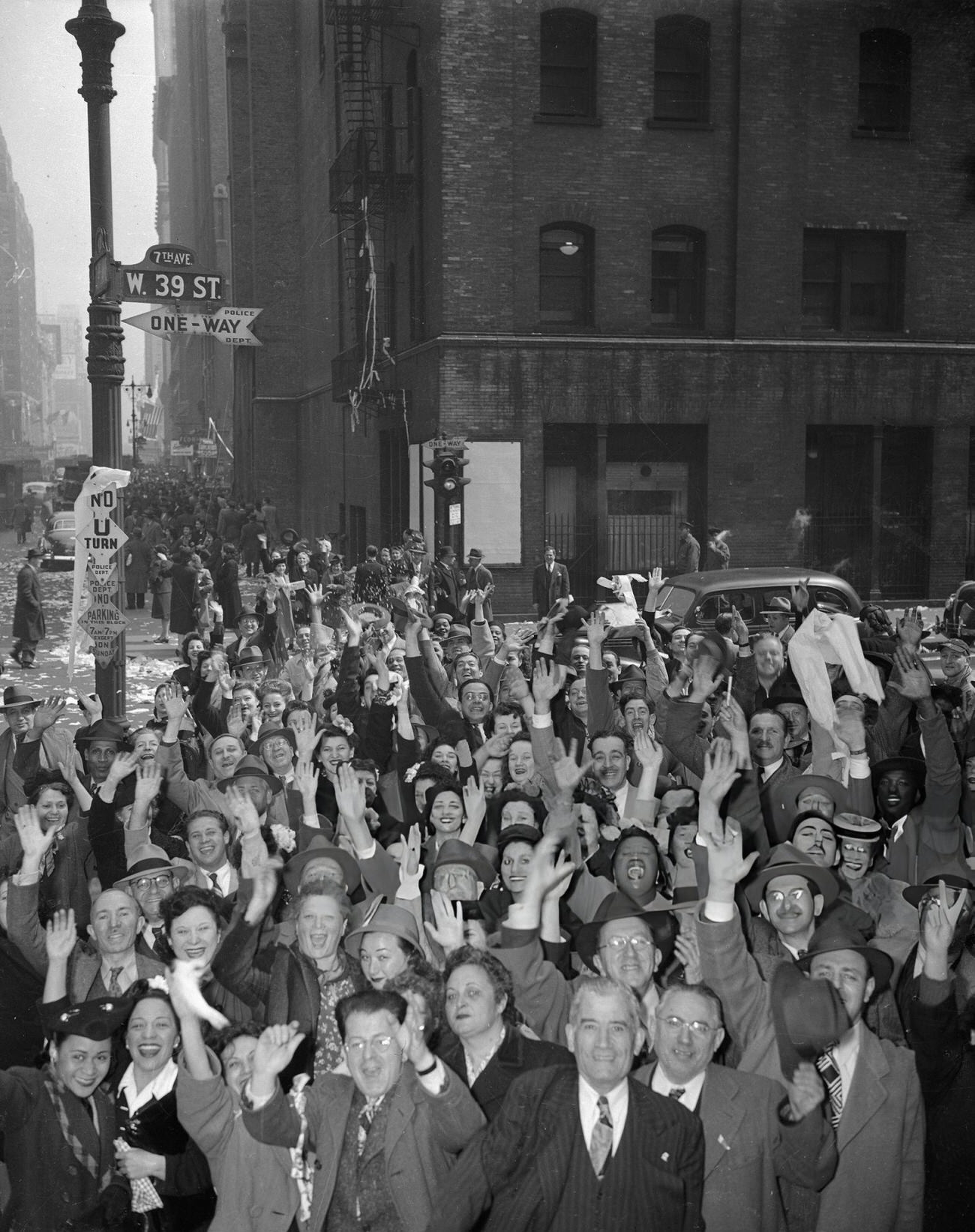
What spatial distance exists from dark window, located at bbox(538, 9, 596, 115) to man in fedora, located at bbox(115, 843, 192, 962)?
1981cm

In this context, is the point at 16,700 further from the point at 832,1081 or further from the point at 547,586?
the point at 547,586

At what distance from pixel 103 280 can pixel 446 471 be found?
10.8 m

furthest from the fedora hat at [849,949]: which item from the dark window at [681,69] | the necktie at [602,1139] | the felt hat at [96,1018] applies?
the dark window at [681,69]

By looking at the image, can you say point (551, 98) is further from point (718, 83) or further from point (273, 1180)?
point (273, 1180)

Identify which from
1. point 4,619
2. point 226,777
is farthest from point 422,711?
point 4,619

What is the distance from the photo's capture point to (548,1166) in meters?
3.41

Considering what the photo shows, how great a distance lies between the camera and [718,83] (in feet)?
74.7

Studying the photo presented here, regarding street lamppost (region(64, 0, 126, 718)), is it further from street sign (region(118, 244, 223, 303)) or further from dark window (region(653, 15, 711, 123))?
dark window (region(653, 15, 711, 123))

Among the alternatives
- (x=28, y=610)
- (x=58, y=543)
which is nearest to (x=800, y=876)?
(x=28, y=610)

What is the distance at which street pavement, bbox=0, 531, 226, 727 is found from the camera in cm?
1691

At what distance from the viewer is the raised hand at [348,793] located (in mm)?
5465

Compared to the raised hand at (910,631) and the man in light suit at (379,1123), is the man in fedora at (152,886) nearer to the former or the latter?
the man in light suit at (379,1123)

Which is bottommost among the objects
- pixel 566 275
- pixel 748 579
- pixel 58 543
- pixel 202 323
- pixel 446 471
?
pixel 58 543

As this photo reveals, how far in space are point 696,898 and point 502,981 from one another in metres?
1.60
